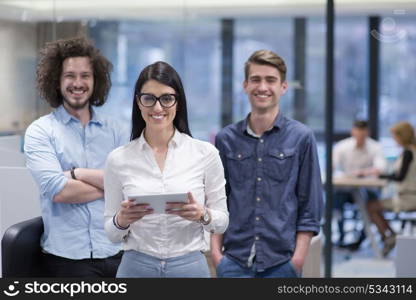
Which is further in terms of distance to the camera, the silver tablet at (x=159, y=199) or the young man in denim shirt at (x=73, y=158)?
the young man in denim shirt at (x=73, y=158)

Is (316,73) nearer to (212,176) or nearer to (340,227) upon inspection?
(340,227)

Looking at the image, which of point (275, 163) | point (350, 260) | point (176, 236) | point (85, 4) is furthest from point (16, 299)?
point (350, 260)

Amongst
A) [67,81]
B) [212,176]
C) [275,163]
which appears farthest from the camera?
[67,81]

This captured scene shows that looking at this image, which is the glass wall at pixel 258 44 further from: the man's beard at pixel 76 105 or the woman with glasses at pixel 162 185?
the woman with glasses at pixel 162 185

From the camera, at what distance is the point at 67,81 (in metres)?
3.51

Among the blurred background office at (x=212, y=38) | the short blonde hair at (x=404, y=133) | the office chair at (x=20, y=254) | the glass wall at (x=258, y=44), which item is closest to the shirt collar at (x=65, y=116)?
the office chair at (x=20, y=254)

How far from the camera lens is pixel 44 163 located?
3449 mm

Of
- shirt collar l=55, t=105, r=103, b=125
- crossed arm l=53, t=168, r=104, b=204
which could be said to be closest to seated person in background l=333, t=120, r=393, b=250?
shirt collar l=55, t=105, r=103, b=125

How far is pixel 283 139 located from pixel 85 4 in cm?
320

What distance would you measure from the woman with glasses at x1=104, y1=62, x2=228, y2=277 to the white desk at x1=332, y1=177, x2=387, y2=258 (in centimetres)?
542

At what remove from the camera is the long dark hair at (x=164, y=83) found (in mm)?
2748

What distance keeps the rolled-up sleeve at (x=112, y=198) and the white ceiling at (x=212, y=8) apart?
126 inches

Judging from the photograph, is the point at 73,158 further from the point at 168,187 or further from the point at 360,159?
the point at 360,159

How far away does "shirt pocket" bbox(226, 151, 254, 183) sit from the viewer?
322 cm
